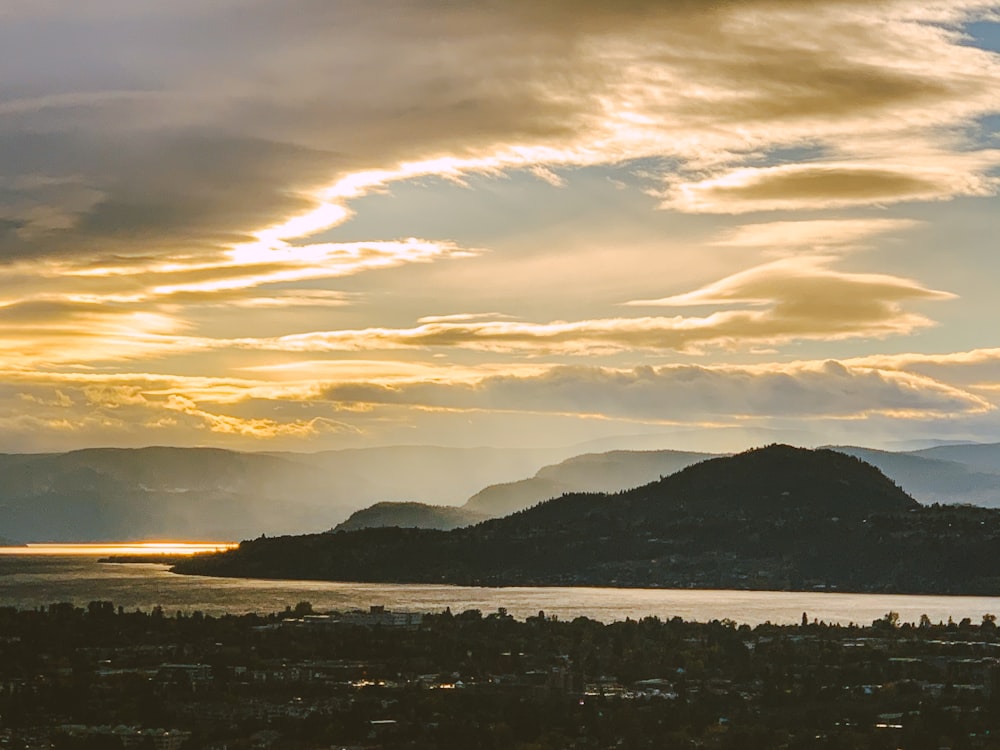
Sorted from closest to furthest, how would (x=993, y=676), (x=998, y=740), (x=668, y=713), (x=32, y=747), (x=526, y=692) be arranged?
1. (x=32, y=747)
2. (x=998, y=740)
3. (x=668, y=713)
4. (x=526, y=692)
5. (x=993, y=676)

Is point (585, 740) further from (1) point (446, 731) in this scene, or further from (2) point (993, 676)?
(2) point (993, 676)

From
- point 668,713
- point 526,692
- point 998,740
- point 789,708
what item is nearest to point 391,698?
point 526,692

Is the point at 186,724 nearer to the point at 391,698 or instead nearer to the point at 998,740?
the point at 391,698

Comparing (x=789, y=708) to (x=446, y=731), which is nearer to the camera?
(x=446, y=731)

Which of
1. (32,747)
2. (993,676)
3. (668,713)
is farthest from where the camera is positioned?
(993,676)

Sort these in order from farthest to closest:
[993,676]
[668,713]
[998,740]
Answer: [993,676], [668,713], [998,740]

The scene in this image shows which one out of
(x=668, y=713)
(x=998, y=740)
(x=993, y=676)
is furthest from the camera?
(x=993, y=676)

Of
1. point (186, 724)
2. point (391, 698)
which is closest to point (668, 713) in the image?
point (391, 698)

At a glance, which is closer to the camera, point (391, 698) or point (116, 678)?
point (391, 698)

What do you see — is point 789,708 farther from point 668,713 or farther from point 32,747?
point 32,747
